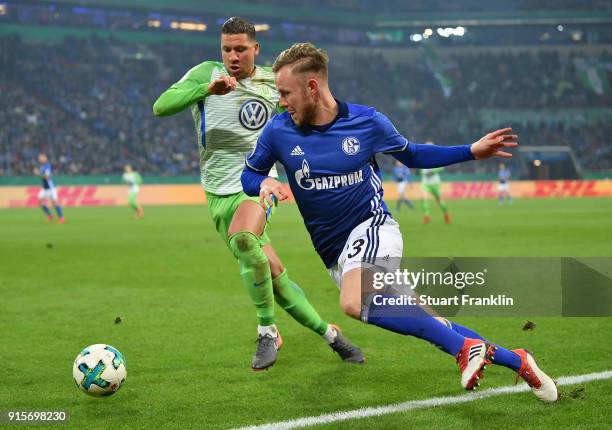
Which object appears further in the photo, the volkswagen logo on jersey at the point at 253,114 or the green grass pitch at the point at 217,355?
the volkswagen logo on jersey at the point at 253,114

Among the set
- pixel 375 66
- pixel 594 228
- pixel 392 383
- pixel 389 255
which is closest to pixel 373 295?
pixel 389 255

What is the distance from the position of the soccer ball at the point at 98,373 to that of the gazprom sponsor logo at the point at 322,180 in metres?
1.57

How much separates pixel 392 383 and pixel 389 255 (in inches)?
43.2

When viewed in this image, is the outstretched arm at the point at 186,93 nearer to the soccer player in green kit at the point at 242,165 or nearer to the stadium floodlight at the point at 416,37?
the soccer player in green kit at the point at 242,165

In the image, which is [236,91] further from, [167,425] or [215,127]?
[167,425]

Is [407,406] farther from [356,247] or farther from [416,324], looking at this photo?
[356,247]

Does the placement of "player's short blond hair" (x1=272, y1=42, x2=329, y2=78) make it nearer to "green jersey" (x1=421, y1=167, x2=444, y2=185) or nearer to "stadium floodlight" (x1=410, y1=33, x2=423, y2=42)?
"green jersey" (x1=421, y1=167, x2=444, y2=185)

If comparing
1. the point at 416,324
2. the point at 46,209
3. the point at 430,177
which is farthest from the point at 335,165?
the point at 46,209

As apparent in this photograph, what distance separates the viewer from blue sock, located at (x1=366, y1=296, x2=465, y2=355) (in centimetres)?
423

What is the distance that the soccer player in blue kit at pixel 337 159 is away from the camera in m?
4.59

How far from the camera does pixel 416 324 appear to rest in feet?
14.0

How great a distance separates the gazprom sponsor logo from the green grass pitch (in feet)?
4.15

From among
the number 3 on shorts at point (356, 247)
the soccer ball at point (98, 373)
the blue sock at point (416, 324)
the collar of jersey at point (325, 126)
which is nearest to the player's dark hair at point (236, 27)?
the collar of jersey at point (325, 126)

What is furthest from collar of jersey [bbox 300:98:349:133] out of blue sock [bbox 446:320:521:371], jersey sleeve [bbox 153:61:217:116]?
blue sock [bbox 446:320:521:371]
